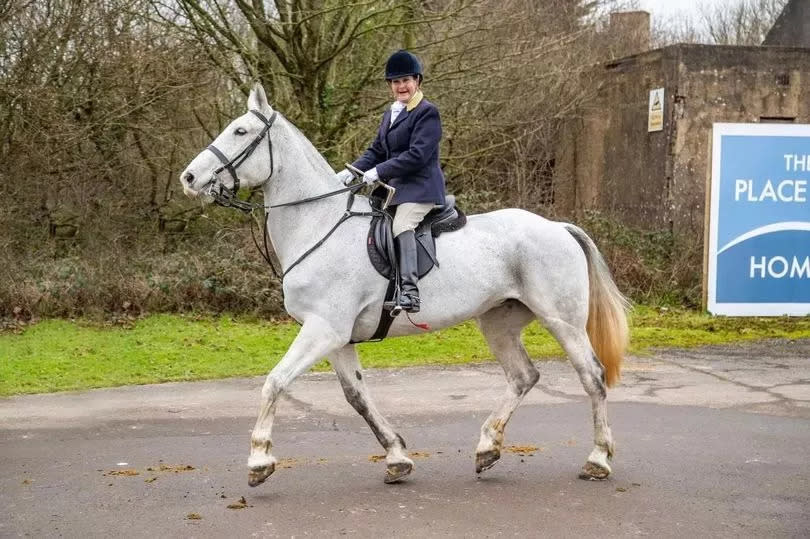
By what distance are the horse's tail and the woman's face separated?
4.95 feet

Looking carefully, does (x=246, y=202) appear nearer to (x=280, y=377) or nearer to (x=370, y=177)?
(x=370, y=177)

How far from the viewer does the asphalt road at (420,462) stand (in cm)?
611

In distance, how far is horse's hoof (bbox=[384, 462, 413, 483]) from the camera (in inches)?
274

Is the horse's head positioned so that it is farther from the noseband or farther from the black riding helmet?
the black riding helmet

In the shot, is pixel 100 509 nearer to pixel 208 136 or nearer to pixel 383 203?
pixel 383 203

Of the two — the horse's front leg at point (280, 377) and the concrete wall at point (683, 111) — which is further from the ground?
the concrete wall at point (683, 111)

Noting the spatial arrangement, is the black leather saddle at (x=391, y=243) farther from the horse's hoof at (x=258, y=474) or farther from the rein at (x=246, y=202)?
the horse's hoof at (x=258, y=474)

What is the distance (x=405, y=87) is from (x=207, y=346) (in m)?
6.19

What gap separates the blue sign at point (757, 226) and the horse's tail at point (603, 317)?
7429 mm

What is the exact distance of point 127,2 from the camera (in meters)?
15.5

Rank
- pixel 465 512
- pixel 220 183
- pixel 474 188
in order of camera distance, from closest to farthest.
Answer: pixel 465 512 < pixel 220 183 < pixel 474 188

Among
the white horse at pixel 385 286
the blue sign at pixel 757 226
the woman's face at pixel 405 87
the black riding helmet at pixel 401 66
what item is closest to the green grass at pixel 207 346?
the blue sign at pixel 757 226

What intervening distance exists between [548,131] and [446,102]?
526 centimetres

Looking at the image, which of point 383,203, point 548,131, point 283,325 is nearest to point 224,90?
point 283,325
